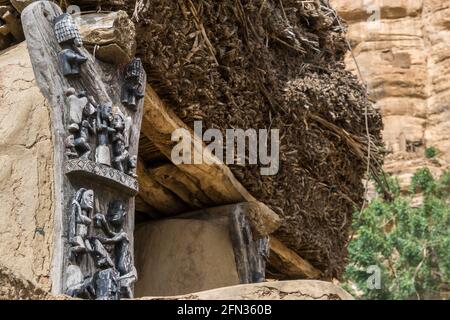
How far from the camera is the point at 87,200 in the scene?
3742 millimetres

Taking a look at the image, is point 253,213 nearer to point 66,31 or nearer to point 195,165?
point 195,165

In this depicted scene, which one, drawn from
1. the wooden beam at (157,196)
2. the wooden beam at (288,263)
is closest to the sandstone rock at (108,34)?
the wooden beam at (157,196)

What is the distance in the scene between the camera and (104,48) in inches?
158

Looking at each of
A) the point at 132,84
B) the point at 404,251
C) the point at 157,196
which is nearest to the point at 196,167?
the point at 157,196

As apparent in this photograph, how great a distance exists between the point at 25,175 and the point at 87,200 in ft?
0.92

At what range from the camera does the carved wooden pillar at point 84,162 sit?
3682 millimetres

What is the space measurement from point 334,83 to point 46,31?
9.27 ft

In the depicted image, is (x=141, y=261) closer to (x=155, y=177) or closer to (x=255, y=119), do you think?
(x=155, y=177)

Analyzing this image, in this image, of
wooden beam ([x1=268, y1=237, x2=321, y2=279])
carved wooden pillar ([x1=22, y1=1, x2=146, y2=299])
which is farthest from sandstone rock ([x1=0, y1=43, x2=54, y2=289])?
wooden beam ([x1=268, y1=237, x2=321, y2=279])

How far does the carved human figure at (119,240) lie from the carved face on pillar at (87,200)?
0.07 metres

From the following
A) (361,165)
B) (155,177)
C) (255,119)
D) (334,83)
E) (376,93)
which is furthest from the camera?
→ (376,93)
